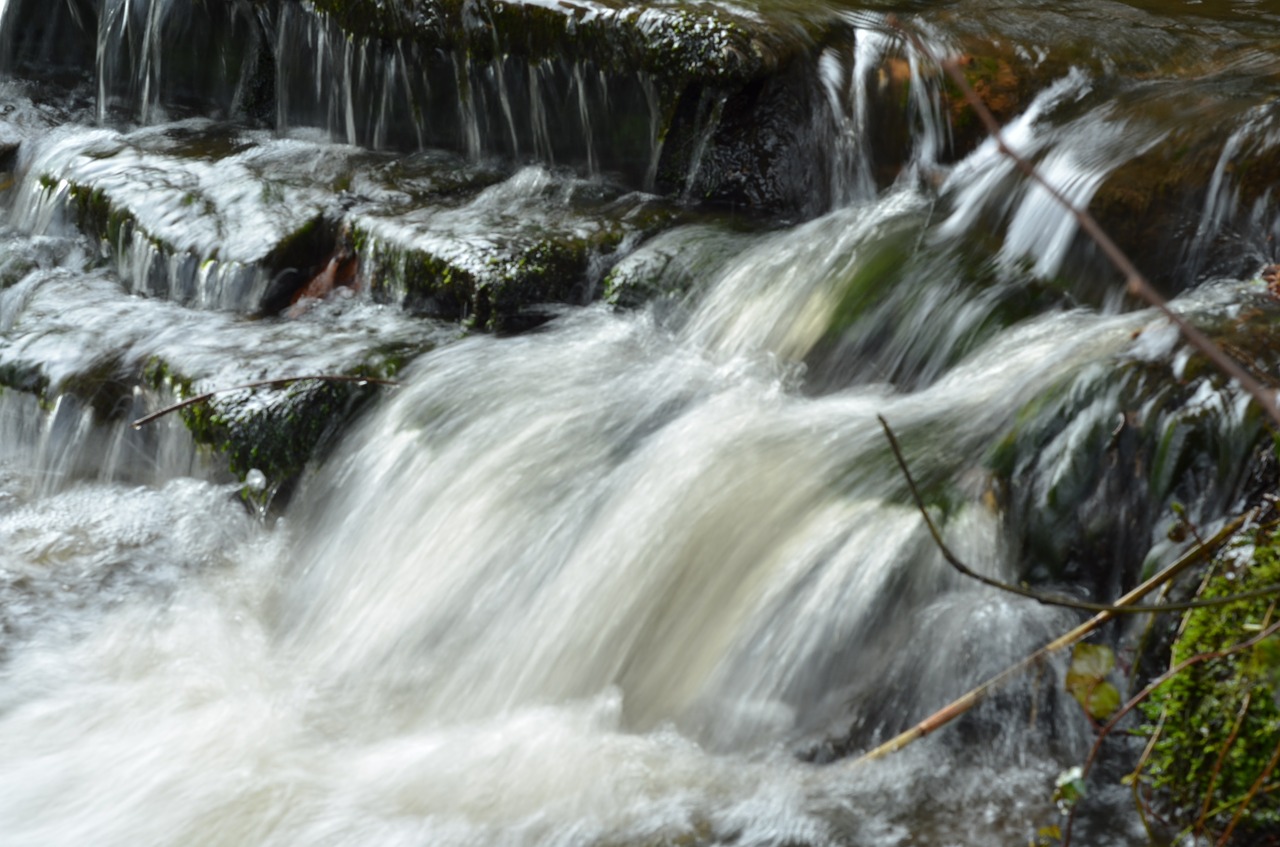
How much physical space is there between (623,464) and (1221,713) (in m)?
1.77

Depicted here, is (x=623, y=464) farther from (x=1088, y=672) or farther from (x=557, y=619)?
(x=1088, y=672)

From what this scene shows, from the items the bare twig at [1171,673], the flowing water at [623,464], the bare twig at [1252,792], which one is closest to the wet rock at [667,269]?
the flowing water at [623,464]

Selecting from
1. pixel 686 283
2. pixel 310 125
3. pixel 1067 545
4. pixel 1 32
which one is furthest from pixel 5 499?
pixel 1 32

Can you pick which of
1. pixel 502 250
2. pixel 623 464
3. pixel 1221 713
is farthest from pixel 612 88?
pixel 1221 713

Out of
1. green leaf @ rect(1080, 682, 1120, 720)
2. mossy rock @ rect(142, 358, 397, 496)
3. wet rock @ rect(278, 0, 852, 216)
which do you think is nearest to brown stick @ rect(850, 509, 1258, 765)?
green leaf @ rect(1080, 682, 1120, 720)

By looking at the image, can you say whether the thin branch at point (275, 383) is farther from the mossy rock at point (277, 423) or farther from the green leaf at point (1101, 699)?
the green leaf at point (1101, 699)

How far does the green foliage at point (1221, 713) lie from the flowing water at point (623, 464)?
0.56 ft

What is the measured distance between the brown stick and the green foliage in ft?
0.16

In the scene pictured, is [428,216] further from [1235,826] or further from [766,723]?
[1235,826]

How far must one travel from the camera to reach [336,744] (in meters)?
3.17

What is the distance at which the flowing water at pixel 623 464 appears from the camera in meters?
2.95

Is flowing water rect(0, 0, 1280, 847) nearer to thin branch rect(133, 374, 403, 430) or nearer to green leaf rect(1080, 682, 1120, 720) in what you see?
thin branch rect(133, 374, 403, 430)

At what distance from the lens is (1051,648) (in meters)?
2.76

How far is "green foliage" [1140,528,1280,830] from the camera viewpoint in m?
2.42
